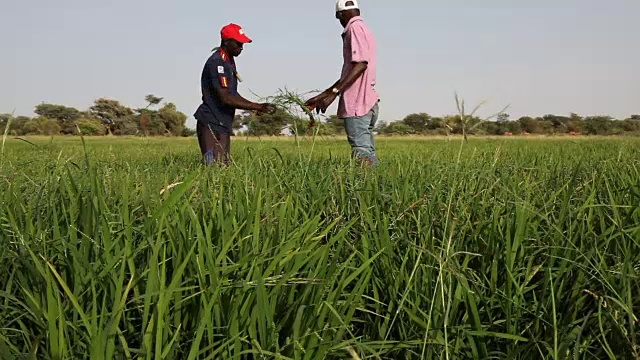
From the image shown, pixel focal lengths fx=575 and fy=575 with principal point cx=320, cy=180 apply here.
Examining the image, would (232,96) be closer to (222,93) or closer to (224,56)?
(222,93)

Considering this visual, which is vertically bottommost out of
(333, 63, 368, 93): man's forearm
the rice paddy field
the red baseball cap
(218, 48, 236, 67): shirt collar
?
the rice paddy field

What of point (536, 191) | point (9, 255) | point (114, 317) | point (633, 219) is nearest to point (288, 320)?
point (114, 317)

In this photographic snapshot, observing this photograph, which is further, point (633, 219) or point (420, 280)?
point (633, 219)

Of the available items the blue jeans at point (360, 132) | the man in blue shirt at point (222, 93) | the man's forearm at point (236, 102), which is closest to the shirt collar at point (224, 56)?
the man in blue shirt at point (222, 93)

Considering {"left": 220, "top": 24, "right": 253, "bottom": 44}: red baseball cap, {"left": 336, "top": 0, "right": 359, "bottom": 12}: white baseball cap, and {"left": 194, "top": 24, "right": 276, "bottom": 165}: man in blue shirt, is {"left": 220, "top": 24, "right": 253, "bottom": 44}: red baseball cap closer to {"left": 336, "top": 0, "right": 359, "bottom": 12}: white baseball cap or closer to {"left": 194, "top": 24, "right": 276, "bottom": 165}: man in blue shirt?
{"left": 194, "top": 24, "right": 276, "bottom": 165}: man in blue shirt

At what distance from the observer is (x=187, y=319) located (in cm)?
113

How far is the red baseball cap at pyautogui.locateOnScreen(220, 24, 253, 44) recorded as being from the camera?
16.9ft

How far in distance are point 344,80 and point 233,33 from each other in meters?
1.24

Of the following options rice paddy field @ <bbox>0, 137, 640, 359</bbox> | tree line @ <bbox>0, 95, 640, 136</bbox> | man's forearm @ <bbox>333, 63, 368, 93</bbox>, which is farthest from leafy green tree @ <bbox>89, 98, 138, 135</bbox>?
man's forearm @ <bbox>333, 63, 368, 93</bbox>

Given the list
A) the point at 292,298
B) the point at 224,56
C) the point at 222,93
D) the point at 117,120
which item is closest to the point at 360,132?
the point at 222,93

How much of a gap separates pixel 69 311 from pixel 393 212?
110cm

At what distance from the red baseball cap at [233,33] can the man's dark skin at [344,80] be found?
3.16 feet

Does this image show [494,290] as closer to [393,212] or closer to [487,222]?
[487,222]

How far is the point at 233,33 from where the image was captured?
5.17 m
